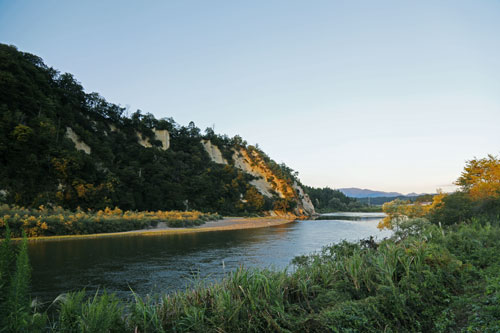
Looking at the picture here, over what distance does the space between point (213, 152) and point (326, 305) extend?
70698 millimetres

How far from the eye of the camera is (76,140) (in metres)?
40.1

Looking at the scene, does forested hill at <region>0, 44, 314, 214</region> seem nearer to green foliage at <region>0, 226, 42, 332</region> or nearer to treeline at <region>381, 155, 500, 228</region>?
green foliage at <region>0, 226, 42, 332</region>

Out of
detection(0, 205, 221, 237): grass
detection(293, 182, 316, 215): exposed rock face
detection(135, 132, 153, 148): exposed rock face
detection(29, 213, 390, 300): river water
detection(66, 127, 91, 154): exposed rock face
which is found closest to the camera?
detection(29, 213, 390, 300): river water

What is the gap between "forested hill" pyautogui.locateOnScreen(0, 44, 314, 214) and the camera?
98.4ft

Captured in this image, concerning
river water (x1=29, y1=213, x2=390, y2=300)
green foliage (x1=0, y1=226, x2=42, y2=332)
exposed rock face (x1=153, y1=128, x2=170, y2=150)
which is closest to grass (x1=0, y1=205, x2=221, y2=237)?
river water (x1=29, y1=213, x2=390, y2=300)

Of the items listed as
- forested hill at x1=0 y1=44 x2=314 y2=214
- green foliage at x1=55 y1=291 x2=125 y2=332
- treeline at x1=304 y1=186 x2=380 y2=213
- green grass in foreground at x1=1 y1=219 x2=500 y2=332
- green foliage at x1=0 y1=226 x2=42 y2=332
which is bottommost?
treeline at x1=304 y1=186 x2=380 y2=213

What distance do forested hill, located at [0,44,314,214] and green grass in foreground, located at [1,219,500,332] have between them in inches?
1192

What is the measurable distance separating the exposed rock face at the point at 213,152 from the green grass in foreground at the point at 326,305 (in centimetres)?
6794

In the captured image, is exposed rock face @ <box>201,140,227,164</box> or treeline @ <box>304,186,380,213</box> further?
treeline @ <box>304,186,380,213</box>

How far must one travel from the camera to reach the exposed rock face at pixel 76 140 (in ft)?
130

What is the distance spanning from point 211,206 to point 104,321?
184ft

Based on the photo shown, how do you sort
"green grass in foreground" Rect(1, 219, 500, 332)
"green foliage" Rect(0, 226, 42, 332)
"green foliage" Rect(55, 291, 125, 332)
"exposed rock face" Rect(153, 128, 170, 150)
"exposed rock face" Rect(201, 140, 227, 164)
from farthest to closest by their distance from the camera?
"exposed rock face" Rect(201, 140, 227, 164) → "exposed rock face" Rect(153, 128, 170, 150) → "green grass in foreground" Rect(1, 219, 500, 332) → "green foliage" Rect(55, 291, 125, 332) → "green foliage" Rect(0, 226, 42, 332)

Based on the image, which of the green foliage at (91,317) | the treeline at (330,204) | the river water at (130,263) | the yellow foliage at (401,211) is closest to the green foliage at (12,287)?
the green foliage at (91,317)

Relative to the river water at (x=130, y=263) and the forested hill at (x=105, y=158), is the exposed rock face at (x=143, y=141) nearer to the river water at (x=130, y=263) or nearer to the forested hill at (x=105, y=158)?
the forested hill at (x=105, y=158)
